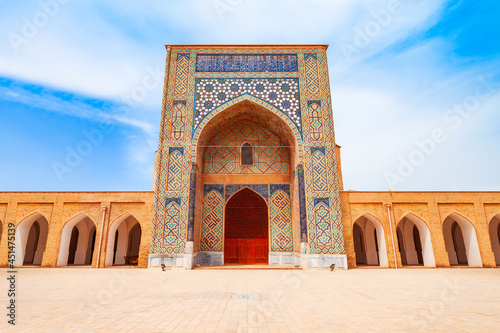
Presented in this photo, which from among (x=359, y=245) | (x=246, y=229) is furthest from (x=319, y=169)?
(x=359, y=245)

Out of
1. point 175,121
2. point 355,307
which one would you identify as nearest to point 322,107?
point 175,121

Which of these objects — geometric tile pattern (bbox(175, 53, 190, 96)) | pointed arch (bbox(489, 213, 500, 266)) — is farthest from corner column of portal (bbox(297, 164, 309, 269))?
pointed arch (bbox(489, 213, 500, 266))

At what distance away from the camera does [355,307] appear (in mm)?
3846

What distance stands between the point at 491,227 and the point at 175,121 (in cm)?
1502

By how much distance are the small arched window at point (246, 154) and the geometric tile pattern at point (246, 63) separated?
3201 millimetres

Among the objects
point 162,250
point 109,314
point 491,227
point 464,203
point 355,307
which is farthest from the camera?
point 491,227

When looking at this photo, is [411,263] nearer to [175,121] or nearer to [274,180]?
[274,180]

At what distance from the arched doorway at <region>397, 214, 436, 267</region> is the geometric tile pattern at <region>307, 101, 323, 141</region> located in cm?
486

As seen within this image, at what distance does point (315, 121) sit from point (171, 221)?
6649mm

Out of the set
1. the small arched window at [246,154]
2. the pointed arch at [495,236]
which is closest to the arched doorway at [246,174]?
the small arched window at [246,154]

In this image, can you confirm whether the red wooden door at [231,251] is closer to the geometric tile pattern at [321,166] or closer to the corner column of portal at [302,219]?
the corner column of portal at [302,219]

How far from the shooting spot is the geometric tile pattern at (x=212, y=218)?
36.5 feet

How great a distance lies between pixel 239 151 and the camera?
1222 cm

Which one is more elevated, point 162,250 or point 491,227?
point 491,227
